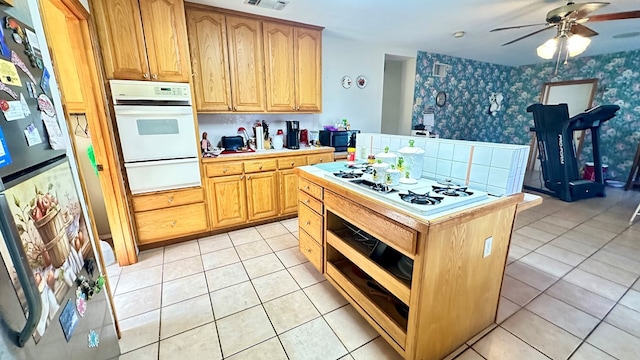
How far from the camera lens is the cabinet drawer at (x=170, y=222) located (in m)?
2.55

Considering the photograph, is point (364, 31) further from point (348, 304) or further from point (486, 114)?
point (486, 114)

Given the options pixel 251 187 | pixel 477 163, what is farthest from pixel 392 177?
pixel 251 187

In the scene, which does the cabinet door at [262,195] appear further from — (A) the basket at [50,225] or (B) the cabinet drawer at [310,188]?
(A) the basket at [50,225]

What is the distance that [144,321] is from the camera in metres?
1.77

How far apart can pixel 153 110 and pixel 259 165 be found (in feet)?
3.70

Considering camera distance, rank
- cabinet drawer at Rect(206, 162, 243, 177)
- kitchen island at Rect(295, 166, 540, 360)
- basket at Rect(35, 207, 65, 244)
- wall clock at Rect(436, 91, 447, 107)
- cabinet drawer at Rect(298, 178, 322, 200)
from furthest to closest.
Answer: wall clock at Rect(436, 91, 447, 107) < cabinet drawer at Rect(206, 162, 243, 177) < cabinet drawer at Rect(298, 178, 322, 200) < kitchen island at Rect(295, 166, 540, 360) < basket at Rect(35, 207, 65, 244)

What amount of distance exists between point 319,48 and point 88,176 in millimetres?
2928

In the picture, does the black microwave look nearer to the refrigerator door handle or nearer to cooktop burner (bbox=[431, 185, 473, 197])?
cooktop burner (bbox=[431, 185, 473, 197])

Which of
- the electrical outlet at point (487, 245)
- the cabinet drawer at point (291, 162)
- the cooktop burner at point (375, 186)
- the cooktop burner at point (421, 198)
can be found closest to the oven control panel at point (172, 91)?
the cabinet drawer at point (291, 162)

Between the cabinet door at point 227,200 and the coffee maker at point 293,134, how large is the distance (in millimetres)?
786

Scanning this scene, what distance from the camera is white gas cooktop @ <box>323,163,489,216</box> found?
4.14 ft

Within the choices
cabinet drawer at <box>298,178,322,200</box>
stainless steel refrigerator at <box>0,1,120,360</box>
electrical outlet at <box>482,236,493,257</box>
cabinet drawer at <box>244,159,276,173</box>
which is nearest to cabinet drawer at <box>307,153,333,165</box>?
cabinet drawer at <box>244,159,276,173</box>

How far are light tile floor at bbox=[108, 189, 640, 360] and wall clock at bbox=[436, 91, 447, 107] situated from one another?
2.97m

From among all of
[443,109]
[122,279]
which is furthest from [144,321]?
[443,109]
